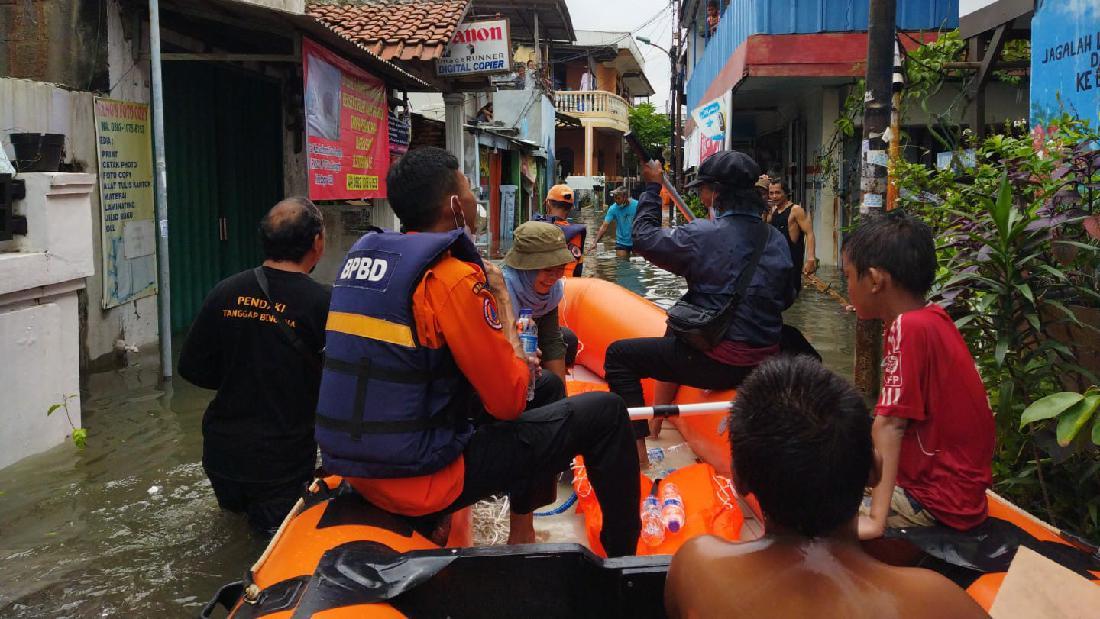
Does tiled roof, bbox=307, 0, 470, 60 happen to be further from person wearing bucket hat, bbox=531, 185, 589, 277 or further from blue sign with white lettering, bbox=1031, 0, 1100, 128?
blue sign with white lettering, bbox=1031, 0, 1100, 128

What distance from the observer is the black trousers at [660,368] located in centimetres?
416

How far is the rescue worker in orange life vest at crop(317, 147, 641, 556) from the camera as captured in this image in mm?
2395

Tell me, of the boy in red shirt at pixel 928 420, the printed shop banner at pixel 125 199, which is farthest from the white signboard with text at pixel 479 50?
the boy in red shirt at pixel 928 420

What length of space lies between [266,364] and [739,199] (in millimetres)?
2319

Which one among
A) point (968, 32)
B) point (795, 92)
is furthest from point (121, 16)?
point (795, 92)

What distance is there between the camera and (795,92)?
14734mm

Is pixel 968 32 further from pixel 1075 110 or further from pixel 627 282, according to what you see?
pixel 627 282

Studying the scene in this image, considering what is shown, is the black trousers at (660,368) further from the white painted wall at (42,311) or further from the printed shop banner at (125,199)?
the printed shop banner at (125,199)

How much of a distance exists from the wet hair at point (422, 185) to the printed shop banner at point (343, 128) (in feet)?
18.7

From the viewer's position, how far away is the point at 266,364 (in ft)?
10.7

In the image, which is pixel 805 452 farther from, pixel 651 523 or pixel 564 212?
pixel 564 212

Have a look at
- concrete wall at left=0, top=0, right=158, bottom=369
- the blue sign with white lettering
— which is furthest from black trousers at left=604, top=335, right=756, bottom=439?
concrete wall at left=0, top=0, right=158, bottom=369

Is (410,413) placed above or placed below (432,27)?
below

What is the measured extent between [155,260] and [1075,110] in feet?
21.9
